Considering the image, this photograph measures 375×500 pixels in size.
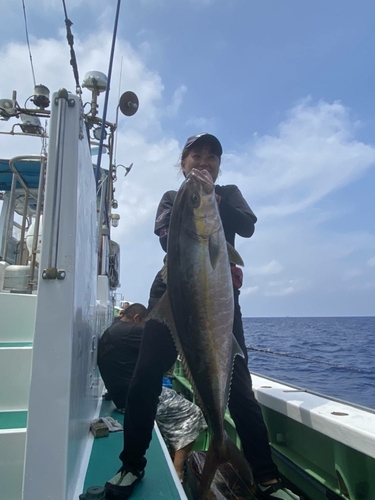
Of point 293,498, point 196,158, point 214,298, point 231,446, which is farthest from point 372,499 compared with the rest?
point 196,158

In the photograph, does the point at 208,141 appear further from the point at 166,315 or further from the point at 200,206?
the point at 166,315

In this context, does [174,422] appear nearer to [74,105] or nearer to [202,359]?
[202,359]

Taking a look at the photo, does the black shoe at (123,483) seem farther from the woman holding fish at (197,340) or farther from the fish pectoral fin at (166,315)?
the fish pectoral fin at (166,315)

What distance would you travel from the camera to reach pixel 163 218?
94.0 inches

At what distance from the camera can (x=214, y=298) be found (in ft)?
6.56

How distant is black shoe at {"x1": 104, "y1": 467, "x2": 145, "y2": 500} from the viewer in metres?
1.88

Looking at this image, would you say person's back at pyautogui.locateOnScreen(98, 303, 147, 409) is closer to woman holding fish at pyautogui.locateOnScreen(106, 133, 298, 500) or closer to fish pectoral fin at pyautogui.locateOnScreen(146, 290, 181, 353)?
woman holding fish at pyautogui.locateOnScreen(106, 133, 298, 500)

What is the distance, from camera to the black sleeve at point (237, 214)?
2.34 metres

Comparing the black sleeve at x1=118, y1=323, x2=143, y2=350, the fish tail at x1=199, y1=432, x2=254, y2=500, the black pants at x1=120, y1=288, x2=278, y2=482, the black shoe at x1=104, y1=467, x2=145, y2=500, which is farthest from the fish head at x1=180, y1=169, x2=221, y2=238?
the black sleeve at x1=118, y1=323, x2=143, y2=350

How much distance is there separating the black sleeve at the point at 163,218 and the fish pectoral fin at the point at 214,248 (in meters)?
0.41

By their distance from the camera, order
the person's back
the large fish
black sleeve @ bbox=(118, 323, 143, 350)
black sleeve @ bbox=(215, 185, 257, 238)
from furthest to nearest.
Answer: black sleeve @ bbox=(118, 323, 143, 350), the person's back, black sleeve @ bbox=(215, 185, 257, 238), the large fish

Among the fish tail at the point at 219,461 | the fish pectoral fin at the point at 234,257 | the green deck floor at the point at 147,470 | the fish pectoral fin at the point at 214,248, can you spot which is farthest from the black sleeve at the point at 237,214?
the green deck floor at the point at 147,470

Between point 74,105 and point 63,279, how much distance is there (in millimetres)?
831

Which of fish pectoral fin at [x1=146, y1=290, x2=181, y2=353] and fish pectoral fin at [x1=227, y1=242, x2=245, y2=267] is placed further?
fish pectoral fin at [x1=227, y1=242, x2=245, y2=267]
